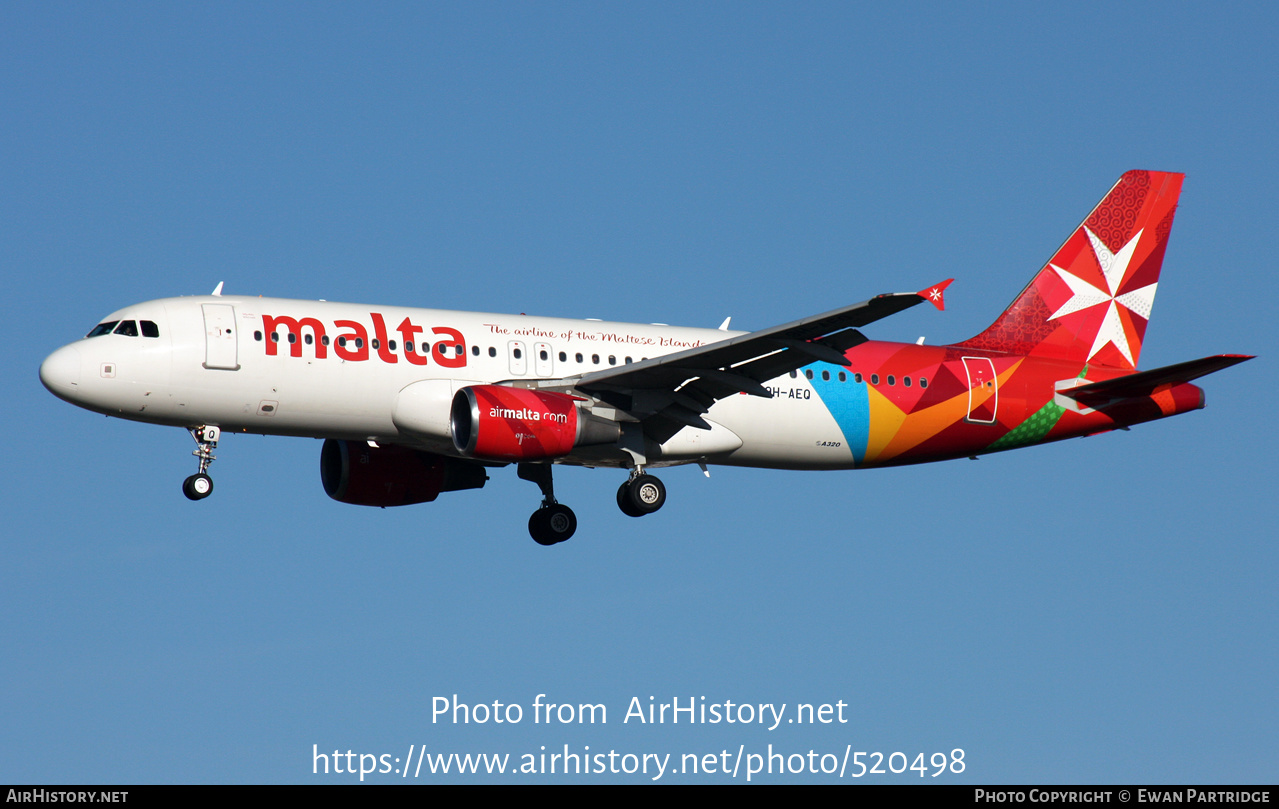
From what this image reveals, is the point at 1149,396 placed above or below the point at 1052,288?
below

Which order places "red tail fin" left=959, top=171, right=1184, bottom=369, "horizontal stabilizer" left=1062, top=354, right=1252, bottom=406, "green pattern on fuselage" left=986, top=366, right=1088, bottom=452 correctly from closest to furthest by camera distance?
"horizontal stabilizer" left=1062, top=354, right=1252, bottom=406
"green pattern on fuselage" left=986, top=366, right=1088, bottom=452
"red tail fin" left=959, top=171, right=1184, bottom=369

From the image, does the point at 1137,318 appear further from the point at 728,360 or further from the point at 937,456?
the point at 728,360

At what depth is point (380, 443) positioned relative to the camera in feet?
113

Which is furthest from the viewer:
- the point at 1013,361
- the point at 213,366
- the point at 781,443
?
the point at 1013,361

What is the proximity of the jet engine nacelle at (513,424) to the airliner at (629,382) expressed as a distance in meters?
0.05

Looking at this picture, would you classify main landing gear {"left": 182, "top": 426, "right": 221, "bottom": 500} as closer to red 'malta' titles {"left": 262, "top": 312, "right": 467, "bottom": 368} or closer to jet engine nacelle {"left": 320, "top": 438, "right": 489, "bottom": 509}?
red 'malta' titles {"left": 262, "top": 312, "right": 467, "bottom": 368}

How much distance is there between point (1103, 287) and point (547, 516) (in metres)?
16.0

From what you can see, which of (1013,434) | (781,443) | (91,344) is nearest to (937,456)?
(1013,434)

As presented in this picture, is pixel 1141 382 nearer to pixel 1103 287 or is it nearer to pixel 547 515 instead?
pixel 1103 287

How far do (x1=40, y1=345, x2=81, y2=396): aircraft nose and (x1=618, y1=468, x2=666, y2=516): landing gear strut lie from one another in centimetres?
1215

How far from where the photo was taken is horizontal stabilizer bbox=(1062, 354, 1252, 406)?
113 feet

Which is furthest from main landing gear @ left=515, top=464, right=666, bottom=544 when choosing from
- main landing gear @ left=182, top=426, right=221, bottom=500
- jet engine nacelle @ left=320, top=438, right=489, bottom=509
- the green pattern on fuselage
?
the green pattern on fuselage

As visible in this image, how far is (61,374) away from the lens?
32125mm

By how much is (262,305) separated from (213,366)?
73.1 inches
